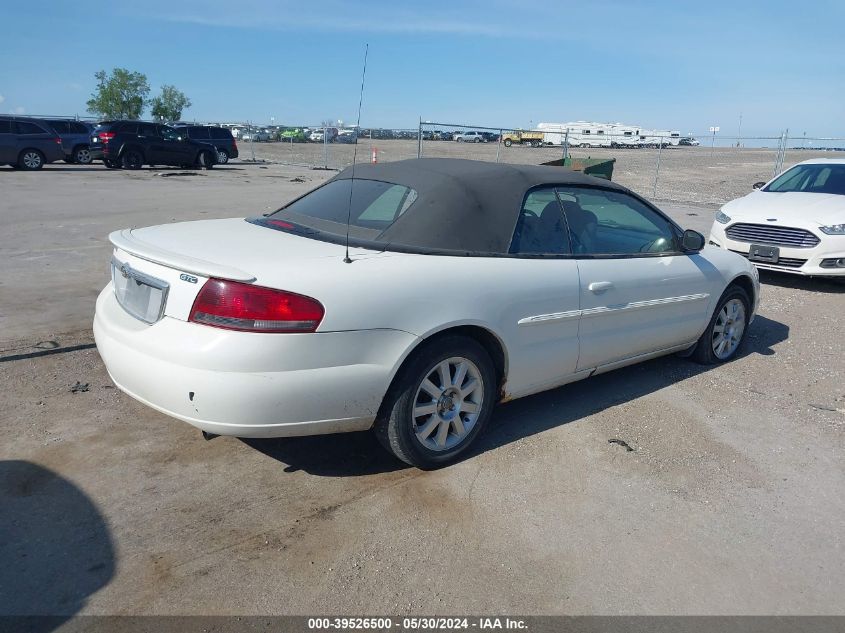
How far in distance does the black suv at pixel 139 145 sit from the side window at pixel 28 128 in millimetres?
2231

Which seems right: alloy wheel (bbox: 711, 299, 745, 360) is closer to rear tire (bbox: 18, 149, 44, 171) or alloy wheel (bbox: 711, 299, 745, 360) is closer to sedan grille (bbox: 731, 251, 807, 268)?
sedan grille (bbox: 731, 251, 807, 268)

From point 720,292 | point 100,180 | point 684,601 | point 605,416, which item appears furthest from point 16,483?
point 100,180

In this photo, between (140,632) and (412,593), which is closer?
(140,632)

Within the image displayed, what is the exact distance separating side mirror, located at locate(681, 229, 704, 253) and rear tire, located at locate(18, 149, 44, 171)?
22.8 m

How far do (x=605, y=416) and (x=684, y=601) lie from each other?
1.80m

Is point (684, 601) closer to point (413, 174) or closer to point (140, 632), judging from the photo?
point (140, 632)

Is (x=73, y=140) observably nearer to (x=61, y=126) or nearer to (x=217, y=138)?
(x=61, y=126)

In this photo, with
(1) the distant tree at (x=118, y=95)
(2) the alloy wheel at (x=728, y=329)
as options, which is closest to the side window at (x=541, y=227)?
(2) the alloy wheel at (x=728, y=329)

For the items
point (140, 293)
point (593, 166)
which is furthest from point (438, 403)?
point (593, 166)

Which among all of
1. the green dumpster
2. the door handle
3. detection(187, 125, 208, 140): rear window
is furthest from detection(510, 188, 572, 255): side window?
detection(187, 125, 208, 140): rear window

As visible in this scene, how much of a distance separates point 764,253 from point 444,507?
703 cm

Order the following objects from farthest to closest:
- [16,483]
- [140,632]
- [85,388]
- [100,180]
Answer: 1. [100,180]
2. [85,388]
3. [16,483]
4. [140,632]

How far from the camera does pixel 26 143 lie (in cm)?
2194

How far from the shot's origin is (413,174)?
14.0ft
